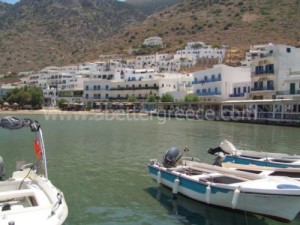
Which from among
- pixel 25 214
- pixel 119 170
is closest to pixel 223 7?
pixel 119 170

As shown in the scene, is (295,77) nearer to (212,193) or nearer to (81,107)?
(212,193)

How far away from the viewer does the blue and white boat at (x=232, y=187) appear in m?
12.0

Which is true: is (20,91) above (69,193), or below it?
above

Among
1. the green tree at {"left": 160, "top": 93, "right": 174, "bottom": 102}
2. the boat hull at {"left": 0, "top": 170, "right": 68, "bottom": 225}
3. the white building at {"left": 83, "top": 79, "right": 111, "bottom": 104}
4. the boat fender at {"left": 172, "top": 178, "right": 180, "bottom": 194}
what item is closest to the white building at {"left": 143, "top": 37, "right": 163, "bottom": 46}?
the white building at {"left": 83, "top": 79, "right": 111, "bottom": 104}

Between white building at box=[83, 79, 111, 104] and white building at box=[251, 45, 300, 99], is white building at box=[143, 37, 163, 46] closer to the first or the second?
white building at box=[83, 79, 111, 104]

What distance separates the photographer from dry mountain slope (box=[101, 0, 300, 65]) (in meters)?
144

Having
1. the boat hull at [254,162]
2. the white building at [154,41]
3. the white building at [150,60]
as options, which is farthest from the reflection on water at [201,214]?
the white building at [154,41]

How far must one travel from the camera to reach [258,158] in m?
20.4

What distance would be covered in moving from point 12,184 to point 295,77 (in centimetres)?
5339

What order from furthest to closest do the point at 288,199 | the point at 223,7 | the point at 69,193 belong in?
the point at 223,7 → the point at 69,193 → the point at 288,199

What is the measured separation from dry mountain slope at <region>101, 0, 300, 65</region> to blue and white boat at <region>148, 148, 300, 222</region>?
11535 cm

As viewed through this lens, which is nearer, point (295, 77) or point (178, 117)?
point (295, 77)

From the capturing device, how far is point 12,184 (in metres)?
12.2

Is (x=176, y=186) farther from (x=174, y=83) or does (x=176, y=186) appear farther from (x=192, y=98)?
(x=174, y=83)
